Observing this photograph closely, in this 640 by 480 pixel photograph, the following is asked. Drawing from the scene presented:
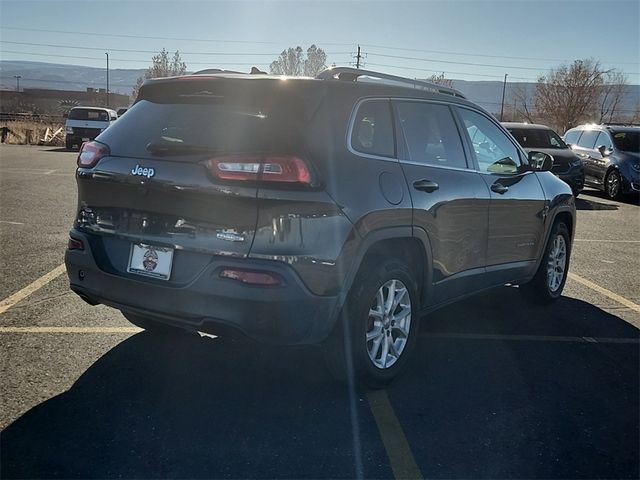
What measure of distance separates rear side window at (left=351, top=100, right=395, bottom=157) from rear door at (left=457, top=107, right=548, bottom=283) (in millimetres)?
1027

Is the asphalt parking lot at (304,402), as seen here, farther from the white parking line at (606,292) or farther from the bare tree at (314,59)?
the bare tree at (314,59)

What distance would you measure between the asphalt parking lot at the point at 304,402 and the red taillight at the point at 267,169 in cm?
131

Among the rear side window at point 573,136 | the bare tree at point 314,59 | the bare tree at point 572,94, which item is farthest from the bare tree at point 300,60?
the rear side window at point 573,136

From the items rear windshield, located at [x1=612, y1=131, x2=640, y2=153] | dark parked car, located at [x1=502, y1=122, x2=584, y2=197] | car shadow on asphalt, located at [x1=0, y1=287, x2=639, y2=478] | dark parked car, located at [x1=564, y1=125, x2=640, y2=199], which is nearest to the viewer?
car shadow on asphalt, located at [x1=0, y1=287, x2=639, y2=478]

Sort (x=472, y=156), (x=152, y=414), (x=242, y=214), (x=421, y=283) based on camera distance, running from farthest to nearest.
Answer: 1. (x=472, y=156)
2. (x=421, y=283)
3. (x=152, y=414)
4. (x=242, y=214)

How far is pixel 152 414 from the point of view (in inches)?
134

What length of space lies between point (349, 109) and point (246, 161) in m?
0.75

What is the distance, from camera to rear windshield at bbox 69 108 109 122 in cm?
2717

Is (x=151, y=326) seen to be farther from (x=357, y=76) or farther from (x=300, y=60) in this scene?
(x=300, y=60)

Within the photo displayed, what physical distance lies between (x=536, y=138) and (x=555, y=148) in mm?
577

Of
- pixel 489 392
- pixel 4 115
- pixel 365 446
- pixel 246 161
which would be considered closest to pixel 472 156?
pixel 489 392

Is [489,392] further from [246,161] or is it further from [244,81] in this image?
[244,81]

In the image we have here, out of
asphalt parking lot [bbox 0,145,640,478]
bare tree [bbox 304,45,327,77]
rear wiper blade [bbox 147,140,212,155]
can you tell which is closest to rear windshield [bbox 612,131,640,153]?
asphalt parking lot [bbox 0,145,640,478]

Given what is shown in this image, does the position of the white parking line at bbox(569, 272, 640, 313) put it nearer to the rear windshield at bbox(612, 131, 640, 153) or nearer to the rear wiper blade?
the rear wiper blade
